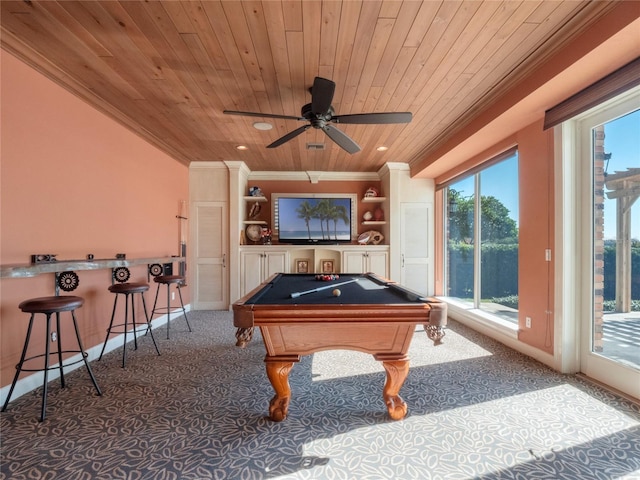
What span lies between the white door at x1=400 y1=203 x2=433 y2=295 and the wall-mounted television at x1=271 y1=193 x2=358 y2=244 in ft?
3.19

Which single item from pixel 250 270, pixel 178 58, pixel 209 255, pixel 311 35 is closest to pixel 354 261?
pixel 250 270

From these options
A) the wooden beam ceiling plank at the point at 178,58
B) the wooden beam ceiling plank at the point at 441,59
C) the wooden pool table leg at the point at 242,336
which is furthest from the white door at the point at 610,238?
the wooden beam ceiling plank at the point at 178,58

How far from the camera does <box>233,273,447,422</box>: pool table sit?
165cm

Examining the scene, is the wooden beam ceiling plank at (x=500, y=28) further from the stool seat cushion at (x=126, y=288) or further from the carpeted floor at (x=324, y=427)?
the stool seat cushion at (x=126, y=288)

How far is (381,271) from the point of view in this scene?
5043mm

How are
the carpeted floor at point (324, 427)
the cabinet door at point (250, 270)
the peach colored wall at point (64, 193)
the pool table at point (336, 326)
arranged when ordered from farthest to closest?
the cabinet door at point (250, 270), the peach colored wall at point (64, 193), the pool table at point (336, 326), the carpeted floor at point (324, 427)

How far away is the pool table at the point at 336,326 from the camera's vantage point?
65.1 inches

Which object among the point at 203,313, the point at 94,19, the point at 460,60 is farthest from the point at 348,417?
the point at 203,313

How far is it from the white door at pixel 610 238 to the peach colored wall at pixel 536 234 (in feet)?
0.75

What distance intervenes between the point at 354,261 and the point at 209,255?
2453 millimetres

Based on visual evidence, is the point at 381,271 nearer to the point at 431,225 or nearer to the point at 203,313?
the point at 431,225

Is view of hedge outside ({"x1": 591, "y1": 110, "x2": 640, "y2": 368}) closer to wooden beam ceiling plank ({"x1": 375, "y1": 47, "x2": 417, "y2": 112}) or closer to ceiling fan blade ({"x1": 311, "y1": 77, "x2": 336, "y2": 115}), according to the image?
wooden beam ceiling plank ({"x1": 375, "y1": 47, "x2": 417, "y2": 112})

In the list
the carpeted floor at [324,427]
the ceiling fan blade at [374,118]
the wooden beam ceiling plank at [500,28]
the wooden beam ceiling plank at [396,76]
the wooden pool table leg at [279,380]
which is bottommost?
the carpeted floor at [324,427]

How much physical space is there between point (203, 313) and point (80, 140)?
2.97m
